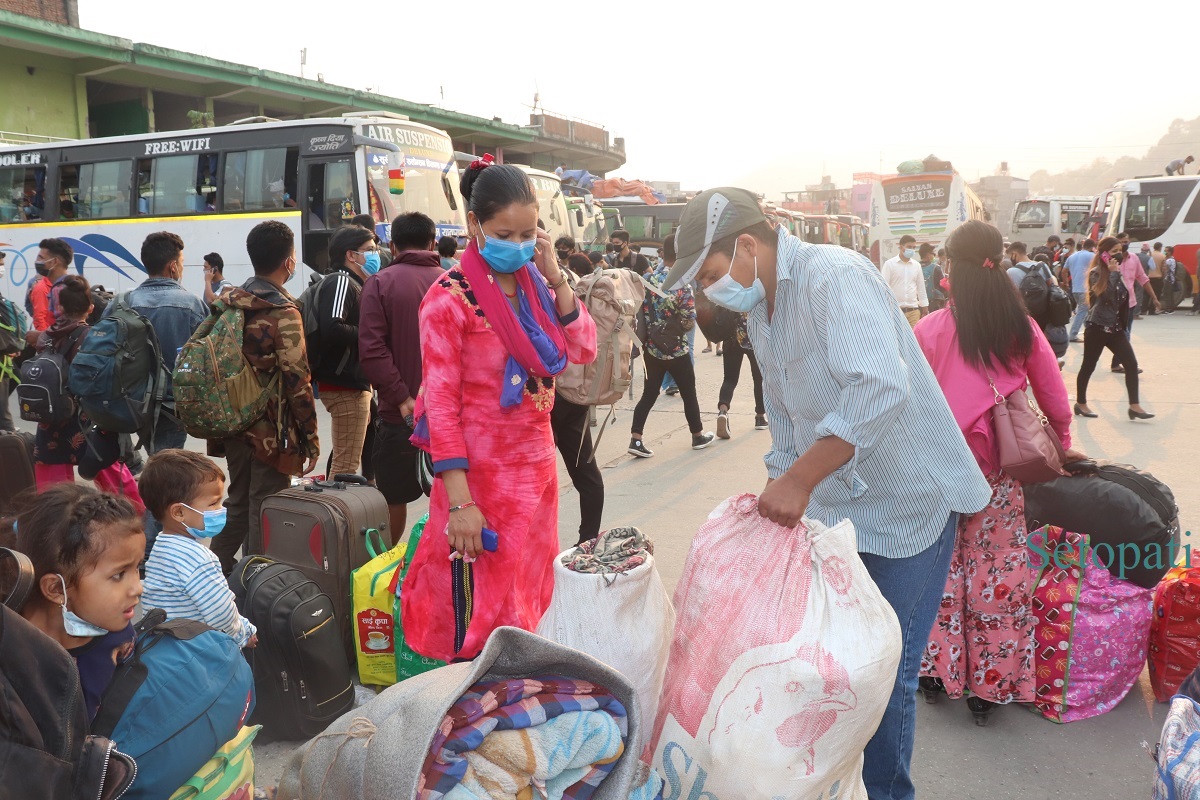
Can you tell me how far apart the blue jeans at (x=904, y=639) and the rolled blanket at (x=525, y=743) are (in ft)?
2.54

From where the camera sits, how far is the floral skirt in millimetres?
3174

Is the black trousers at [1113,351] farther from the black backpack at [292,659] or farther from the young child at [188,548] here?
the young child at [188,548]

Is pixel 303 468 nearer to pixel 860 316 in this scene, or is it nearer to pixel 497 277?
pixel 497 277

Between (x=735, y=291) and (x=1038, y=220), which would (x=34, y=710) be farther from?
(x=1038, y=220)

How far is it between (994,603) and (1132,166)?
17782 cm

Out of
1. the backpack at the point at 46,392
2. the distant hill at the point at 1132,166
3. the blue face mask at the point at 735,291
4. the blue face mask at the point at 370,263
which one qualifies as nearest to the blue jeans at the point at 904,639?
the blue face mask at the point at 735,291

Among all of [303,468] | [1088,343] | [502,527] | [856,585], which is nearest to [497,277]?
[502,527]

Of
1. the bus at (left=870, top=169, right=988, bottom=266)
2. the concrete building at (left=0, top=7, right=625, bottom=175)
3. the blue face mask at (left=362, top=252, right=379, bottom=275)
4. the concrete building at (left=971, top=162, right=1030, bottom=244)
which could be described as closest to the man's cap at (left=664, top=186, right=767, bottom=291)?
the blue face mask at (left=362, top=252, right=379, bottom=275)

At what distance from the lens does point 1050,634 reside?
3.26m

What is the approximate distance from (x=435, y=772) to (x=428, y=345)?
1.34 meters

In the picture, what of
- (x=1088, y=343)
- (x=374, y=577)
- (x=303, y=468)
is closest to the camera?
(x=374, y=577)

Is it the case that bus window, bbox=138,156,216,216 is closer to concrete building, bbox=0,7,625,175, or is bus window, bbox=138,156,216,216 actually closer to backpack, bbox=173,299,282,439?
concrete building, bbox=0,7,625,175

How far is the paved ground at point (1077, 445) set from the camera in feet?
9.48

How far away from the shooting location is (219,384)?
389 cm
